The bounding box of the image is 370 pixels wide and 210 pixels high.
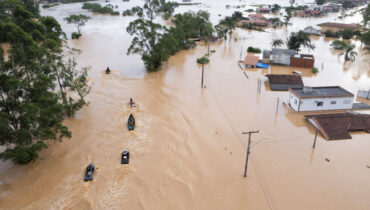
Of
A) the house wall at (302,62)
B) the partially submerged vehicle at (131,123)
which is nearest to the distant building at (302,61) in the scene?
the house wall at (302,62)

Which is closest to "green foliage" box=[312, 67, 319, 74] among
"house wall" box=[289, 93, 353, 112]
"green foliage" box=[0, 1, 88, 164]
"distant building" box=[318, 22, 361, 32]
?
"house wall" box=[289, 93, 353, 112]

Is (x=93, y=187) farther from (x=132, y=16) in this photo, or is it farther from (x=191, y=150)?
(x=132, y=16)

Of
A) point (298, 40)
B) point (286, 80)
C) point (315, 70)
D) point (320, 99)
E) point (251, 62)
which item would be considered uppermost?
point (298, 40)

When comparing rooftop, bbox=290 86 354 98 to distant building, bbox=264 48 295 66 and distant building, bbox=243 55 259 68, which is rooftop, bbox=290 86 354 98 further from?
distant building, bbox=264 48 295 66

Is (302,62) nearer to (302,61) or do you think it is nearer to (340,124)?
(302,61)

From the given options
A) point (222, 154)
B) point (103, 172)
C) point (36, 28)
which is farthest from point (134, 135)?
Answer: point (36, 28)

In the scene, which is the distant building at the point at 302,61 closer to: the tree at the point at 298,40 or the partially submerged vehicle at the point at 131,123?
the tree at the point at 298,40

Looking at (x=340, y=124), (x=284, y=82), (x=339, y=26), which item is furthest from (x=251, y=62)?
(x=339, y=26)
